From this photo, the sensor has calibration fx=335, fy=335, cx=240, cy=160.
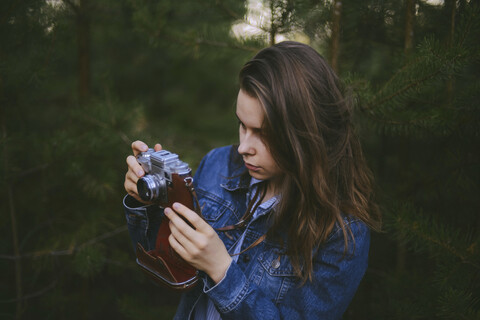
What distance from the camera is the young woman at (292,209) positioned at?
0.97 meters

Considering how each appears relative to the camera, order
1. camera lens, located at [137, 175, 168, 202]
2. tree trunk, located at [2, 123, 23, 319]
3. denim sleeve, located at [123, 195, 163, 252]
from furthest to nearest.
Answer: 1. tree trunk, located at [2, 123, 23, 319]
2. denim sleeve, located at [123, 195, 163, 252]
3. camera lens, located at [137, 175, 168, 202]

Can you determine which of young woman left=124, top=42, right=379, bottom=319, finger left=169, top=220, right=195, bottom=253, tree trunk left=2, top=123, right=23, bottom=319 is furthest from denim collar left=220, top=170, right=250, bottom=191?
tree trunk left=2, top=123, right=23, bottom=319

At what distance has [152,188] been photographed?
100 centimetres

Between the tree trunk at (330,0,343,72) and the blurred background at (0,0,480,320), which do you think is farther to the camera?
the tree trunk at (330,0,343,72)

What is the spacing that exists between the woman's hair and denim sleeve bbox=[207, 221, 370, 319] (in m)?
0.04

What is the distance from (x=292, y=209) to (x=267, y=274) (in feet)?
0.75

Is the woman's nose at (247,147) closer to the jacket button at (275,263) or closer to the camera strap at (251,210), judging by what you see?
the camera strap at (251,210)

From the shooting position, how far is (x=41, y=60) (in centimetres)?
153

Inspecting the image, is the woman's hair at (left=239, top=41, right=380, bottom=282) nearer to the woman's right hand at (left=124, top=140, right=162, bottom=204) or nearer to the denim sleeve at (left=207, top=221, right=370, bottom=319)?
the denim sleeve at (left=207, top=221, right=370, bottom=319)

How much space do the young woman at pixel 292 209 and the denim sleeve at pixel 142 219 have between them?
8 centimetres

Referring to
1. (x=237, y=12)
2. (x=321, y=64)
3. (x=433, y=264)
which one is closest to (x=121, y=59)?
(x=237, y=12)

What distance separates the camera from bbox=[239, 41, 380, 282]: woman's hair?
0.98 m

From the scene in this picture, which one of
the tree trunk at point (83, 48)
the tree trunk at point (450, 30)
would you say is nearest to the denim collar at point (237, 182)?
the tree trunk at point (450, 30)

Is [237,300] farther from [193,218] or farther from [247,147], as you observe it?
[247,147]
